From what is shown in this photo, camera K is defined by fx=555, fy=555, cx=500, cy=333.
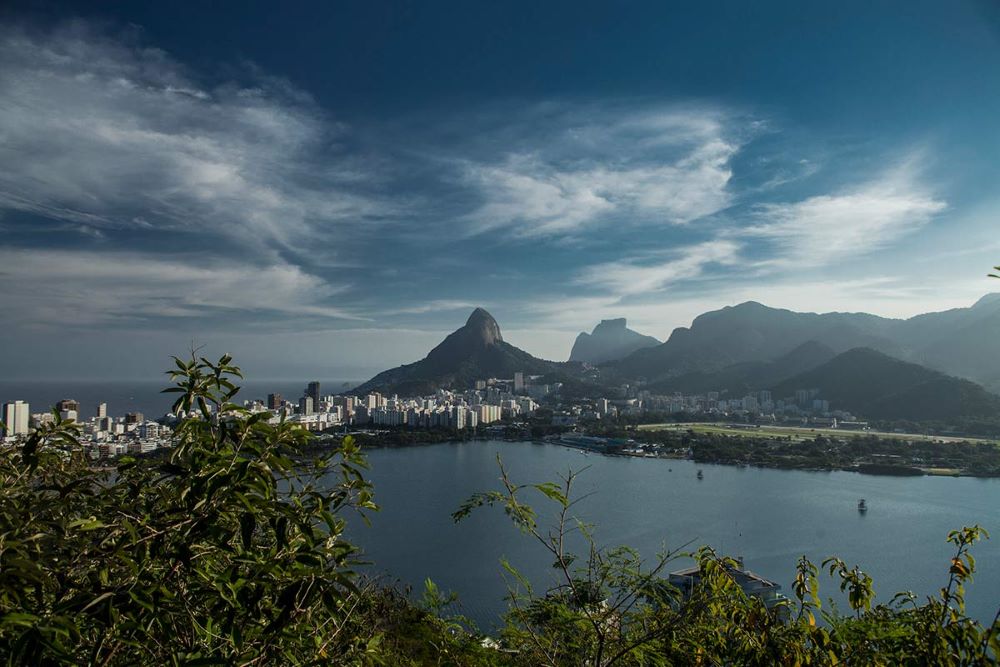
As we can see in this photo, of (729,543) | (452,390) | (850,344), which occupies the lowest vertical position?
(729,543)

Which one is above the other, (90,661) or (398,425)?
(90,661)

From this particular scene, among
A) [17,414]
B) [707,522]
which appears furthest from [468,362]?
[17,414]

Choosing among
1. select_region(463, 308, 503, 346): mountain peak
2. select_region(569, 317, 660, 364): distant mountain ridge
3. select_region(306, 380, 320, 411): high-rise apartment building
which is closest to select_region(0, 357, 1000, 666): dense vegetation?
select_region(306, 380, 320, 411): high-rise apartment building

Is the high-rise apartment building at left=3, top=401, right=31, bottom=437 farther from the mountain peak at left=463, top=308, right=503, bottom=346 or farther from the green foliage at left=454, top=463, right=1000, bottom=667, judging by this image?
the mountain peak at left=463, top=308, right=503, bottom=346

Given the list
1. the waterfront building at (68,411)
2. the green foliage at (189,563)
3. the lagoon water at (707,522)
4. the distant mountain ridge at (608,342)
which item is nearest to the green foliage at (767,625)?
the green foliage at (189,563)

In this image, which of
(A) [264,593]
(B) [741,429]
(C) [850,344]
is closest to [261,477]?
(A) [264,593]

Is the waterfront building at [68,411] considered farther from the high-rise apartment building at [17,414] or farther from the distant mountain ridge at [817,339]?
the distant mountain ridge at [817,339]

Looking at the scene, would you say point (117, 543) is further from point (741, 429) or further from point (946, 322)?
point (946, 322)
